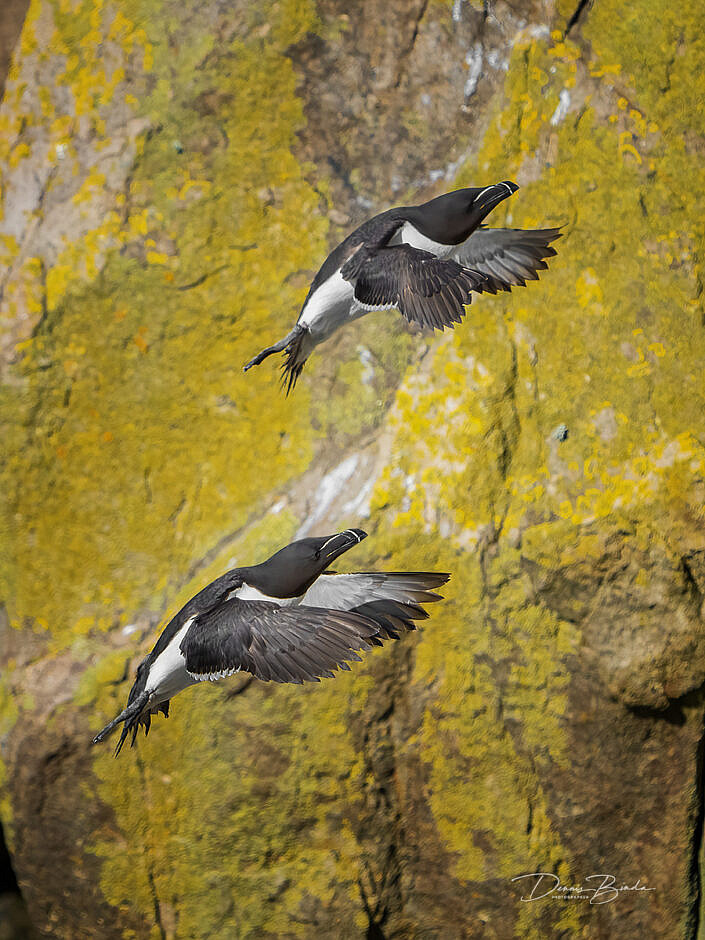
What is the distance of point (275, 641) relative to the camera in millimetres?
1527

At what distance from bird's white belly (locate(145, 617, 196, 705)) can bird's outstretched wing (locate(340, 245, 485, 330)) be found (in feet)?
2.27

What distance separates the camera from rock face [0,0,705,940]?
2254 millimetres

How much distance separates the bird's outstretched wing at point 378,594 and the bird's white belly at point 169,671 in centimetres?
25

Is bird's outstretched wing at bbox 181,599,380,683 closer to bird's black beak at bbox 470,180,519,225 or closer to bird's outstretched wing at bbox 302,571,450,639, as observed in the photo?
bird's outstretched wing at bbox 302,571,450,639

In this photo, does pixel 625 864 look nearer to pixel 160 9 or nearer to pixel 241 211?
pixel 241 211

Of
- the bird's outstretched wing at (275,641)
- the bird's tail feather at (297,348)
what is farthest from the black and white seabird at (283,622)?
the bird's tail feather at (297,348)

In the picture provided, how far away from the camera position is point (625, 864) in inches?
91.1

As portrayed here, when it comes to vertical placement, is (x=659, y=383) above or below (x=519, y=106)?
below

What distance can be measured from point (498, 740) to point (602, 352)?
3.23ft

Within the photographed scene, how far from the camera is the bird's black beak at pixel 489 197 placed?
166 centimetres

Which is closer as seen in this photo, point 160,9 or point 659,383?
point 659,383

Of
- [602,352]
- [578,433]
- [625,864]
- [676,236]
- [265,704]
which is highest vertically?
[676,236]

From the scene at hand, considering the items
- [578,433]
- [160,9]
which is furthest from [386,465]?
[160,9]

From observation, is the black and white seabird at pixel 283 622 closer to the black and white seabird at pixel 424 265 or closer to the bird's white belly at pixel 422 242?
the black and white seabird at pixel 424 265
